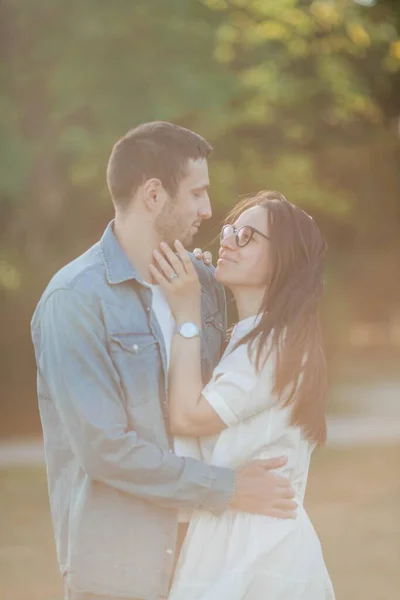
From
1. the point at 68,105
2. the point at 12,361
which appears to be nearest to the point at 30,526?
the point at 12,361

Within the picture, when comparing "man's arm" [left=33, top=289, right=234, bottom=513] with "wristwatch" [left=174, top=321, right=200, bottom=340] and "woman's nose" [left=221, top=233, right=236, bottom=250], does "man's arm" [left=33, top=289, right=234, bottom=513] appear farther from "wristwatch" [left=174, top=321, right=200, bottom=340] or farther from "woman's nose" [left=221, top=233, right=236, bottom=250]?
"woman's nose" [left=221, top=233, right=236, bottom=250]

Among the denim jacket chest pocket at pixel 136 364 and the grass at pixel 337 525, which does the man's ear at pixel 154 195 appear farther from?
the grass at pixel 337 525

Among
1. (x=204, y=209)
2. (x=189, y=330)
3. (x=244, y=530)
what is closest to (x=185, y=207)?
(x=204, y=209)

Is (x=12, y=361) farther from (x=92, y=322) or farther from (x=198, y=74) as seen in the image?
(x=92, y=322)

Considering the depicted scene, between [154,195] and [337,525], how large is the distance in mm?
3754

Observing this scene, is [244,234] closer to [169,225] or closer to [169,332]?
[169,225]

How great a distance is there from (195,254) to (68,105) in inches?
138

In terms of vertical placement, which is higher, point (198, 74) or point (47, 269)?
point (198, 74)

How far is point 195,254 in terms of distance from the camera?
2568mm

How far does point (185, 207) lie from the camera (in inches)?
95.8

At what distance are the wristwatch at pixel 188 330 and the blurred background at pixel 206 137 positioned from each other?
2345 millimetres

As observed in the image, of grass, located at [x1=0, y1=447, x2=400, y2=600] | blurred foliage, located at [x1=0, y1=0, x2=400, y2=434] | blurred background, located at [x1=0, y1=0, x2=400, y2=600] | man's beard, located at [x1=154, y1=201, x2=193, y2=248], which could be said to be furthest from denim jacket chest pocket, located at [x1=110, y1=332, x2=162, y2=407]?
grass, located at [x1=0, y1=447, x2=400, y2=600]

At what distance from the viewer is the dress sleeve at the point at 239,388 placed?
236 centimetres

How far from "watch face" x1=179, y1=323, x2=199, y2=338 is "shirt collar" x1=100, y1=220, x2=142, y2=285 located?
0.14m
